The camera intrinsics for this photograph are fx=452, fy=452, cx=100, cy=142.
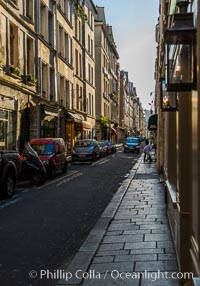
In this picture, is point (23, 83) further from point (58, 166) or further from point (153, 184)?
point (153, 184)

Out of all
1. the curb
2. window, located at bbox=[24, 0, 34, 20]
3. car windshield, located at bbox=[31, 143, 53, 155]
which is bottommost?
the curb

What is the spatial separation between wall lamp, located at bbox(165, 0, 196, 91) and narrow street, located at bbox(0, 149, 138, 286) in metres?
2.83

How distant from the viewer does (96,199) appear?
12789mm

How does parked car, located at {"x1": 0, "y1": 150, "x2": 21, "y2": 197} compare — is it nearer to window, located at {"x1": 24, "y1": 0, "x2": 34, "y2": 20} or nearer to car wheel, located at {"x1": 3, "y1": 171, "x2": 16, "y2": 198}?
car wheel, located at {"x1": 3, "y1": 171, "x2": 16, "y2": 198}

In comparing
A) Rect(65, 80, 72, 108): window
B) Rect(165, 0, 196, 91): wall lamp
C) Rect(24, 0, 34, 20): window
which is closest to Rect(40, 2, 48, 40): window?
Rect(24, 0, 34, 20): window

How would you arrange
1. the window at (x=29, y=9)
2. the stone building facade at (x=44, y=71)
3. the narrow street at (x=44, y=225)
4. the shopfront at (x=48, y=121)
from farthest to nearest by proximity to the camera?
the shopfront at (x=48, y=121) < the window at (x=29, y=9) < the stone building facade at (x=44, y=71) < the narrow street at (x=44, y=225)

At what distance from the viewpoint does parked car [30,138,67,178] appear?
19.4 meters

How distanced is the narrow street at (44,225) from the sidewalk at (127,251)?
29cm

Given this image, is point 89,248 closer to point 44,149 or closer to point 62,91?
point 44,149

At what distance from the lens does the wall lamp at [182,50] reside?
162 inches

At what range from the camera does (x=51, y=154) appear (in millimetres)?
20109

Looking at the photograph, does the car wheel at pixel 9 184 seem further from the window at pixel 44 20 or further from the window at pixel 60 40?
the window at pixel 60 40

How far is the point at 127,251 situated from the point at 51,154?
1380 cm

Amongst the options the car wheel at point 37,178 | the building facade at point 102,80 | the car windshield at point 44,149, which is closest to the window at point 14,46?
the car windshield at point 44,149
